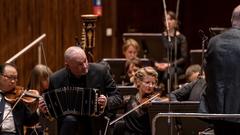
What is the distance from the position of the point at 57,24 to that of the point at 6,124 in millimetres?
3621

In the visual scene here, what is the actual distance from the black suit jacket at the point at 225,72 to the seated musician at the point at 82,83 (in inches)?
53.7

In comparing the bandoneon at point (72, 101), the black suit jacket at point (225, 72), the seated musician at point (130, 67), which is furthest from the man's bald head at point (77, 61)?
the seated musician at point (130, 67)

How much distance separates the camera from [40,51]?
31.6ft

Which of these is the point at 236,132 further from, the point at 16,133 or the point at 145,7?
the point at 145,7

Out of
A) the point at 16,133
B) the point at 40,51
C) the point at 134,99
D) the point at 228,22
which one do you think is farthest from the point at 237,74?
the point at 228,22

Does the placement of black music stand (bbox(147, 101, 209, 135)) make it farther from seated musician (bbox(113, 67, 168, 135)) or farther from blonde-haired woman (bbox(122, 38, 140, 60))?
blonde-haired woman (bbox(122, 38, 140, 60))

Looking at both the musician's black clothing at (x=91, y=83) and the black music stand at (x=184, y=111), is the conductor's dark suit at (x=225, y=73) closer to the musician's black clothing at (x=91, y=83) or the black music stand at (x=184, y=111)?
the black music stand at (x=184, y=111)

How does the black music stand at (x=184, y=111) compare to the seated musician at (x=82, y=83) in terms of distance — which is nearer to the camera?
the black music stand at (x=184, y=111)

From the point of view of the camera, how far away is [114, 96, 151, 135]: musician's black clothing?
702 centimetres

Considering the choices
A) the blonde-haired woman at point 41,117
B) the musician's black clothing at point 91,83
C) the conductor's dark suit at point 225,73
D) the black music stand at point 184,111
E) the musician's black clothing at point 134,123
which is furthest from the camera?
the blonde-haired woman at point 41,117

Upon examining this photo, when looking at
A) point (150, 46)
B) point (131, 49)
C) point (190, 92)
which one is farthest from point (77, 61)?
point (150, 46)

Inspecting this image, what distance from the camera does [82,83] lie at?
267 inches

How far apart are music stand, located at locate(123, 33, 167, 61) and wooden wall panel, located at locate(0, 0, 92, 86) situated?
980 millimetres

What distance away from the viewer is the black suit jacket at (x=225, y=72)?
5539mm
